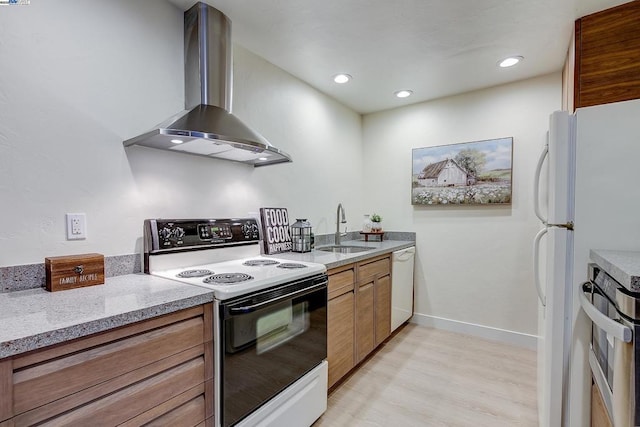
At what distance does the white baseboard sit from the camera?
2.81 metres

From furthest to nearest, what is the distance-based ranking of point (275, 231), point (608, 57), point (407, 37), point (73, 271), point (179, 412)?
point (275, 231) < point (407, 37) < point (608, 57) < point (73, 271) < point (179, 412)

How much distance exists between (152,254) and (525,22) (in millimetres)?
2649

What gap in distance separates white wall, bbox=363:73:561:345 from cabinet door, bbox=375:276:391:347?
0.73 meters

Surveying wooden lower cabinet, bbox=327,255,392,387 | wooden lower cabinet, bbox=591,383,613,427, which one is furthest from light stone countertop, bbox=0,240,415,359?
wooden lower cabinet, bbox=591,383,613,427

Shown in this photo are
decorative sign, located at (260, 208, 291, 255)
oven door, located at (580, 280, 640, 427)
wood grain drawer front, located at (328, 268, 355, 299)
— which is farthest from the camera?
decorative sign, located at (260, 208, 291, 255)

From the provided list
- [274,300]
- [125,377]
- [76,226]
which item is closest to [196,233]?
[76,226]

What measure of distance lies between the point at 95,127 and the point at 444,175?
294 centimetres

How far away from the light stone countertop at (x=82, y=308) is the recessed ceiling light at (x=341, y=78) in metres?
2.16

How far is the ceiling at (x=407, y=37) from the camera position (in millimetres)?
1761

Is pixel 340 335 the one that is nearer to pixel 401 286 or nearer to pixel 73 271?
pixel 401 286

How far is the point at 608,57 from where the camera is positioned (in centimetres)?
171

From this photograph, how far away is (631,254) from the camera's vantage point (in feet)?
4.12

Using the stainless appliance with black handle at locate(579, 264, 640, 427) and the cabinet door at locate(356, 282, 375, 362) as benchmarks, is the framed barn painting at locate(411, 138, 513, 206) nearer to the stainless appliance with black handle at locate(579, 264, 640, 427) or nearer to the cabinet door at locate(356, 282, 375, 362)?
the cabinet door at locate(356, 282, 375, 362)

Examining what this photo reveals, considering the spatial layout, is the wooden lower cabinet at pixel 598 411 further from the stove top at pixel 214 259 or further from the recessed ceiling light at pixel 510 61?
the recessed ceiling light at pixel 510 61
